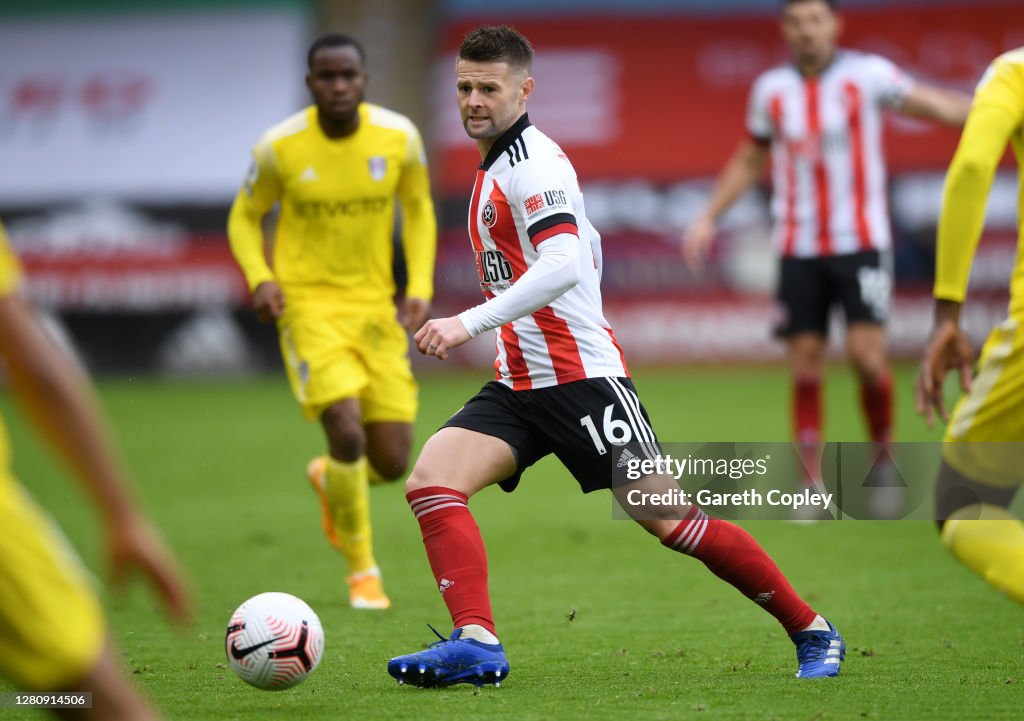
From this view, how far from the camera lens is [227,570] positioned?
7.27 meters

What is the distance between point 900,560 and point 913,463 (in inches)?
19.5

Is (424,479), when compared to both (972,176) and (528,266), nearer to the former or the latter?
(528,266)

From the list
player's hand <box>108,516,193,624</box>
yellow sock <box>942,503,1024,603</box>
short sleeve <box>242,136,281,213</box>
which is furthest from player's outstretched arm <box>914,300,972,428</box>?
short sleeve <box>242,136,281,213</box>

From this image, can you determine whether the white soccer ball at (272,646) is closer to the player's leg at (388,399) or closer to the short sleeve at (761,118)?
the player's leg at (388,399)

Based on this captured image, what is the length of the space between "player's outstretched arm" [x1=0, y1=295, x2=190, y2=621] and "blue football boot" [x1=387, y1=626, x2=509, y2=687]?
2144 millimetres

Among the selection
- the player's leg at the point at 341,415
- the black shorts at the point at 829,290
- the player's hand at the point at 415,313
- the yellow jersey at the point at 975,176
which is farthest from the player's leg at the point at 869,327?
the yellow jersey at the point at 975,176

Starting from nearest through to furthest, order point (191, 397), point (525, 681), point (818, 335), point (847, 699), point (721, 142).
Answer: point (847, 699) < point (525, 681) < point (818, 335) < point (191, 397) < point (721, 142)

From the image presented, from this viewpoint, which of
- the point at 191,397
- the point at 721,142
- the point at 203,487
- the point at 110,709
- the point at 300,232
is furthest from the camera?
the point at 721,142

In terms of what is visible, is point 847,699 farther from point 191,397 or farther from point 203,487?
point 191,397

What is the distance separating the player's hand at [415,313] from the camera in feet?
21.2

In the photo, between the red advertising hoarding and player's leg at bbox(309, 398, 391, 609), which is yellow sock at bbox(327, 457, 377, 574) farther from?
the red advertising hoarding

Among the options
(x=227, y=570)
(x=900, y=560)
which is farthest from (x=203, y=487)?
(x=900, y=560)

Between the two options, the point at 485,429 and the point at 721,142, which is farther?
the point at 721,142

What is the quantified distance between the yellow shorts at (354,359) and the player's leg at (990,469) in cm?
318
